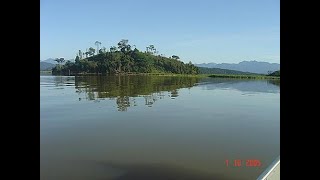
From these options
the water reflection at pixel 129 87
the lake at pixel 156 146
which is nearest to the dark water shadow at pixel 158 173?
the lake at pixel 156 146

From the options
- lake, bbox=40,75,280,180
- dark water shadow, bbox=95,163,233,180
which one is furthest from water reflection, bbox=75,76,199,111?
dark water shadow, bbox=95,163,233,180

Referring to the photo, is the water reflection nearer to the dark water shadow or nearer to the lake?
the lake

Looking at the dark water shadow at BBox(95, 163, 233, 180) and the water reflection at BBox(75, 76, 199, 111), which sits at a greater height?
the water reflection at BBox(75, 76, 199, 111)

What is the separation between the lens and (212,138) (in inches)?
473

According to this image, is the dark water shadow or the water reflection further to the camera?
the water reflection

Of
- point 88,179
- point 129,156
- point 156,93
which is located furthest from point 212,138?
point 156,93

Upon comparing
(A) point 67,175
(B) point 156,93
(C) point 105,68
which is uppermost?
(C) point 105,68

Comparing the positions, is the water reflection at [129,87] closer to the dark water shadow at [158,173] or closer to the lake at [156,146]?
the lake at [156,146]

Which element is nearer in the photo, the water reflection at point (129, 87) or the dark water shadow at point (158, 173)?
the dark water shadow at point (158, 173)

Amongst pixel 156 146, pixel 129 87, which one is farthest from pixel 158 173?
pixel 129 87

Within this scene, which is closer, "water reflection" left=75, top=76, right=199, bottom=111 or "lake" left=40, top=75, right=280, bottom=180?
"lake" left=40, top=75, right=280, bottom=180
